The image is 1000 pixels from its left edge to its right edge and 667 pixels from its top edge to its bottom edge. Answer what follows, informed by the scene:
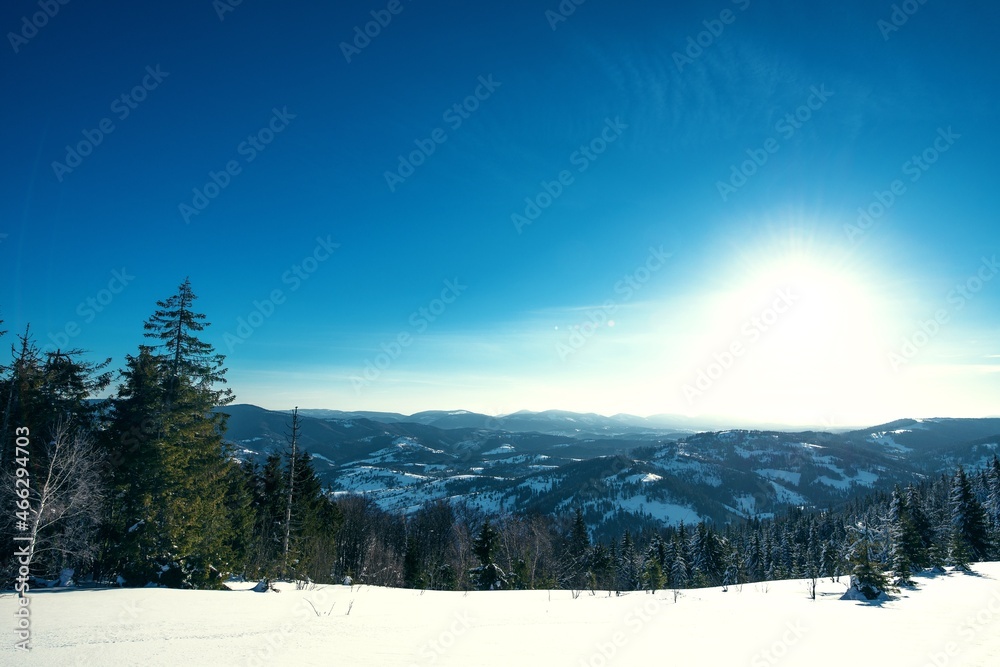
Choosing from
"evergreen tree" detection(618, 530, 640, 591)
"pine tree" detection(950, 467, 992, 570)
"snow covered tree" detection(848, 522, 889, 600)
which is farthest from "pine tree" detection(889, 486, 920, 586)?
"evergreen tree" detection(618, 530, 640, 591)

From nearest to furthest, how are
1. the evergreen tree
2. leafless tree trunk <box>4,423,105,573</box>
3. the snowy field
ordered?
the snowy field → leafless tree trunk <box>4,423,105,573</box> → the evergreen tree

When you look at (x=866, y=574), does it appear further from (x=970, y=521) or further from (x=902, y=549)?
(x=970, y=521)

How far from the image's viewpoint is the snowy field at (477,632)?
838cm

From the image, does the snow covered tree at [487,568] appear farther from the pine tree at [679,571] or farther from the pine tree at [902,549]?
the pine tree at [679,571]

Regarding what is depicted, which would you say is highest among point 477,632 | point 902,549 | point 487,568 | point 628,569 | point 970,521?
point 477,632

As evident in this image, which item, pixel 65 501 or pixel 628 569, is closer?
pixel 65 501

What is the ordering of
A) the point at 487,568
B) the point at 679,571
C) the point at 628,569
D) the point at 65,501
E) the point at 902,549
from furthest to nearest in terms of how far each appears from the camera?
the point at 628,569
the point at 679,571
the point at 487,568
the point at 902,549
the point at 65,501

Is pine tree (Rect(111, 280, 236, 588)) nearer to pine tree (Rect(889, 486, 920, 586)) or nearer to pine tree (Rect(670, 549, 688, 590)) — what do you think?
pine tree (Rect(889, 486, 920, 586))

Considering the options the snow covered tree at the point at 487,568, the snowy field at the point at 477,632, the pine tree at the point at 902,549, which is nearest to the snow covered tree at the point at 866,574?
the snowy field at the point at 477,632

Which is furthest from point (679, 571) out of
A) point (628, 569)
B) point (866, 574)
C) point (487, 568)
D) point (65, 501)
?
point (65, 501)

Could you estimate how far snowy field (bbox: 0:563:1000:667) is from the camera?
8.38m

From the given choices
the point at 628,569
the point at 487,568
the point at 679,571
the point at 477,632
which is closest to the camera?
the point at 477,632

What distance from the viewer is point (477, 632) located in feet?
35.2

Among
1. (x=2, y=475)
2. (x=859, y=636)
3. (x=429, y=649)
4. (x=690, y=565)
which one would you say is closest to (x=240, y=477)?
(x=2, y=475)
